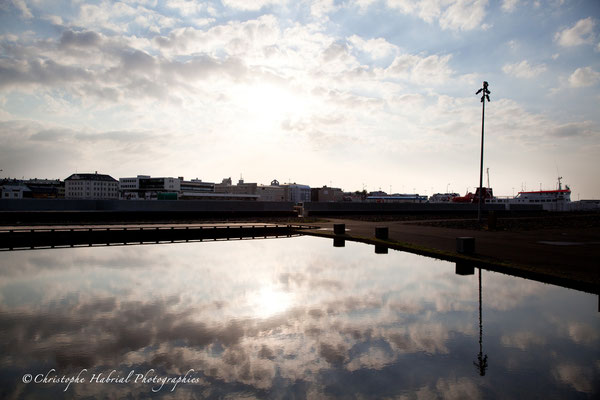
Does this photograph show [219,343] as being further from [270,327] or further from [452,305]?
[452,305]

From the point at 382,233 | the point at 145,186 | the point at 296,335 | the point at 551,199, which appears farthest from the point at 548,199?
the point at 145,186

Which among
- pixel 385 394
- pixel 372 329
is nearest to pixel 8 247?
pixel 372 329

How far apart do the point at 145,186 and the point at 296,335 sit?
194835 mm

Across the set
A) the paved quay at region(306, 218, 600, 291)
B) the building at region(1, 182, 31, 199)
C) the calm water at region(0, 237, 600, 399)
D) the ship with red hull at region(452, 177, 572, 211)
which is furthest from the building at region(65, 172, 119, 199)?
the calm water at region(0, 237, 600, 399)

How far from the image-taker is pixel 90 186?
18238 cm

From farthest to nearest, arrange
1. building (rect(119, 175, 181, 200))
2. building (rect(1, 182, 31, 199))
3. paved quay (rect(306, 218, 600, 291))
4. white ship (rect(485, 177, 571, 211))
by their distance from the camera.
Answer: building (rect(119, 175, 181, 200)) → building (rect(1, 182, 31, 199)) → white ship (rect(485, 177, 571, 211)) → paved quay (rect(306, 218, 600, 291))

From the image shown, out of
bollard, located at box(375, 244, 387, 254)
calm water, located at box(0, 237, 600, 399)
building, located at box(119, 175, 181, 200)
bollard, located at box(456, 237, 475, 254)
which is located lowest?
calm water, located at box(0, 237, 600, 399)

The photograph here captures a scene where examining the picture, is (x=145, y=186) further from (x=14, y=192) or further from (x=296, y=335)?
(x=296, y=335)

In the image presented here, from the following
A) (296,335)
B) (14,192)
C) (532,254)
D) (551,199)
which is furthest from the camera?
(14,192)

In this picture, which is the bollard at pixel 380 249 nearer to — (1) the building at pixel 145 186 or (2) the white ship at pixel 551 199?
(2) the white ship at pixel 551 199

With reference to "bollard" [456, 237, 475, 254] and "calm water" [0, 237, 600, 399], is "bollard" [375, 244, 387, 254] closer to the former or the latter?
"bollard" [456, 237, 475, 254]

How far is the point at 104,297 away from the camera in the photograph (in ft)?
50.6

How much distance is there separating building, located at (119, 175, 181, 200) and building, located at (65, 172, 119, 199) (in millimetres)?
6127

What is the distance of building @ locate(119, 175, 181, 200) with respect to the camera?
610 ft
